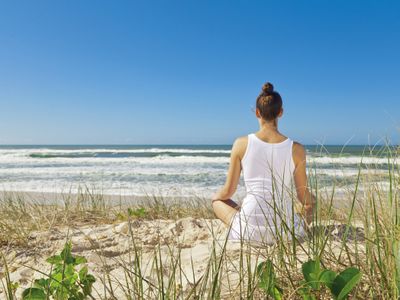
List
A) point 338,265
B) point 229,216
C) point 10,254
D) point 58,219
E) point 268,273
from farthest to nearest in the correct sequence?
1. point 58,219
2. point 229,216
3. point 10,254
4. point 338,265
5. point 268,273

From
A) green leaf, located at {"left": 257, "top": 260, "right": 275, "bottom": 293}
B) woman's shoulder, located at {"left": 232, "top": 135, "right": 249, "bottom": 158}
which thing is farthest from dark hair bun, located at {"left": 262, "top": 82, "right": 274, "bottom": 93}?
green leaf, located at {"left": 257, "top": 260, "right": 275, "bottom": 293}

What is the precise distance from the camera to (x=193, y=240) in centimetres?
311

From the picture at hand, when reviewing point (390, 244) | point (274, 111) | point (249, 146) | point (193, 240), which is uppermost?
point (274, 111)

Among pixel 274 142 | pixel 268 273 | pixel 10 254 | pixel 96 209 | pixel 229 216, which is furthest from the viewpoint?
pixel 96 209

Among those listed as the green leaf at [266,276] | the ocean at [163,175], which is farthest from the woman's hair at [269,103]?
the green leaf at [266,276]

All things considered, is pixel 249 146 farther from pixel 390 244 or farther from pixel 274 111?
pixel 390 244

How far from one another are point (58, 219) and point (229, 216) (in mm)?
2107

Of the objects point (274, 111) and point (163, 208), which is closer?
point (274, 111)

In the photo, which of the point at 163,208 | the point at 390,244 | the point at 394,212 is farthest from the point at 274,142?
the point at 163,208

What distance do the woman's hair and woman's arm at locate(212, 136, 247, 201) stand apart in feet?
0.95

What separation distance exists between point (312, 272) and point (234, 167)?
197 cm

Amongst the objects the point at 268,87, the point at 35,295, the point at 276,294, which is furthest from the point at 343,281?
the point at 268,87

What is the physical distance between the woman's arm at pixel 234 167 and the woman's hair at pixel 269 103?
289 mm

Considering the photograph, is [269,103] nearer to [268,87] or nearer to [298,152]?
[268,87]
